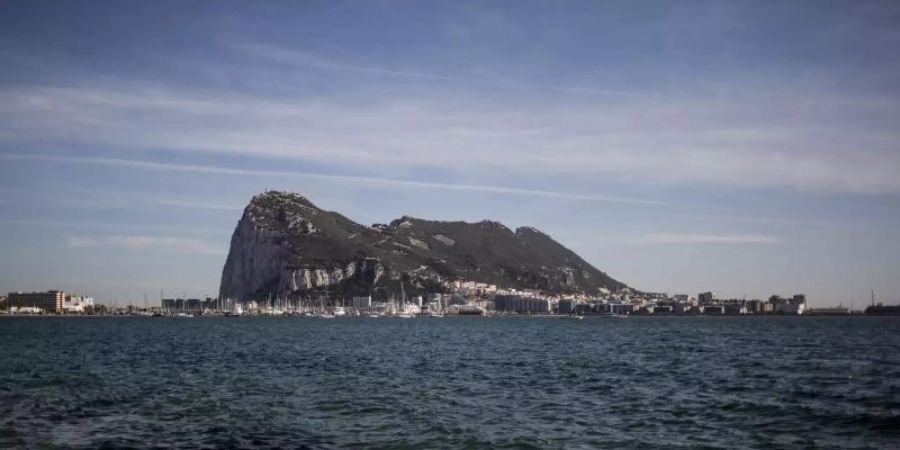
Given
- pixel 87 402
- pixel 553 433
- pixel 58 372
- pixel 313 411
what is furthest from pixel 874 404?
pixel 58 372

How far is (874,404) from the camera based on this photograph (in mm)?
39625

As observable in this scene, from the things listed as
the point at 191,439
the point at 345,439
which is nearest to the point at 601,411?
Answer: the point at 345,439

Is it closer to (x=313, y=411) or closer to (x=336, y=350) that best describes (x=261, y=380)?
(x=313, y=411)

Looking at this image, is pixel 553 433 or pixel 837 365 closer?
pixel 553 433

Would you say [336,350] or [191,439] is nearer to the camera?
[191,439]

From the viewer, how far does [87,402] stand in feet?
141

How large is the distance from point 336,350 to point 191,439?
5948cm

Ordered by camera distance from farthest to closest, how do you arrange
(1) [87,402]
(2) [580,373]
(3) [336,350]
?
(3) [336,350]
(2) [580,373]
(1) [87,402]

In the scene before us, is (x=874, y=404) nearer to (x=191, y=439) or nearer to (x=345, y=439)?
(x=345, y=439)

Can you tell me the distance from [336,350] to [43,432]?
5768 cm

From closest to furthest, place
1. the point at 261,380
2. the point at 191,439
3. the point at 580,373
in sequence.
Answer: the point at 191,439 → the point at 261,380 → the point at 580,373

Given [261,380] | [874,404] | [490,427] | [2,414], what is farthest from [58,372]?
[874,404]

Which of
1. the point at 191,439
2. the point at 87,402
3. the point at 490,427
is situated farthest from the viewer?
the point at 87,402

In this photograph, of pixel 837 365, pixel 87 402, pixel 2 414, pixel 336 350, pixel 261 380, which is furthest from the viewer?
pixel 336 350
